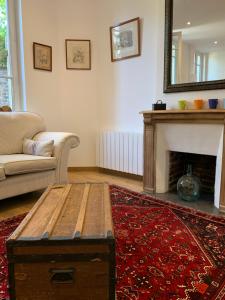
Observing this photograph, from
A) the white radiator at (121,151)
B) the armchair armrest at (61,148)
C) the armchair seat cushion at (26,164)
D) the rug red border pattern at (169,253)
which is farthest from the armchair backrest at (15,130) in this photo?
the rug red border pattern at (169,253)

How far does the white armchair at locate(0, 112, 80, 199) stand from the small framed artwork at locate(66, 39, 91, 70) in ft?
3.67

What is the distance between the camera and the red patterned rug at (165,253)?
1.25m

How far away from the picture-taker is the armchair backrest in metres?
2.81

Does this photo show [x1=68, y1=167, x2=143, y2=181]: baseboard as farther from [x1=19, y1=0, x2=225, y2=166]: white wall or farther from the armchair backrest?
the armchair backrest

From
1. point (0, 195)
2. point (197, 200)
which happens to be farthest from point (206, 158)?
point (0, 195)

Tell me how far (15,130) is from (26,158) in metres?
0.63

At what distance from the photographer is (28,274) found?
977 millimetres

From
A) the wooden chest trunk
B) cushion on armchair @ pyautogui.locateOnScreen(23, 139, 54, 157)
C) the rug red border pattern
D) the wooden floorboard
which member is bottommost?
the wooden floorboard

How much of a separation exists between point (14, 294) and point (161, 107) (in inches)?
88.7

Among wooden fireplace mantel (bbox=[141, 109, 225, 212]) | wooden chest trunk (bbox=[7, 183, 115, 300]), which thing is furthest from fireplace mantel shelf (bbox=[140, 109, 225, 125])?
wooden chest trunk (bbox=[7, 183, 115, 300])

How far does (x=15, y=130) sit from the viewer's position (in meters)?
2.91

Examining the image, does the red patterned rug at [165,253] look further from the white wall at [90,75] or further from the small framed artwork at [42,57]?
the small framed artwork at [42,57]

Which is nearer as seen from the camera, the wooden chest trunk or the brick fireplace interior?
the wooden chest trunk

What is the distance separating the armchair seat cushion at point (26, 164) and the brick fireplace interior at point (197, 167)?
137 cm
